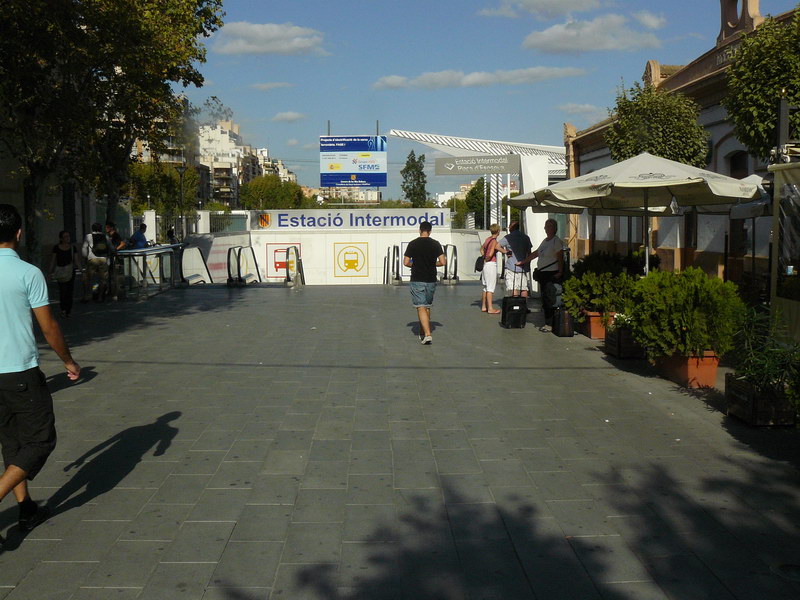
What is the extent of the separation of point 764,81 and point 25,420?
10.5m

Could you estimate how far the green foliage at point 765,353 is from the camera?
6270mm

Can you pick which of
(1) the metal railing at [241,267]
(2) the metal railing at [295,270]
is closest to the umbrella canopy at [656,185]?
(2) the metal railing at [295,270]

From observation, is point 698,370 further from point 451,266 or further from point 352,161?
point 352,161

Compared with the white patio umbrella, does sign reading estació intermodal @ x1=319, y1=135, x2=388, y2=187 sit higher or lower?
higher

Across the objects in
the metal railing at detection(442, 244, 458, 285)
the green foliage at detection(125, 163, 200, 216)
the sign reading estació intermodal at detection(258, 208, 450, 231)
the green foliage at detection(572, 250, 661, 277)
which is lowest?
the metal railing at detection(442, 244, 458, 285)

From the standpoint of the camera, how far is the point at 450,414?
723cm

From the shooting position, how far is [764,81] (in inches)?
443

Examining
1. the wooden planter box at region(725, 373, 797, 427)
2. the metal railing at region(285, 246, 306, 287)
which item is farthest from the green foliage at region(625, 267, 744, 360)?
the metal railing at region(285, 246, 306, 287)

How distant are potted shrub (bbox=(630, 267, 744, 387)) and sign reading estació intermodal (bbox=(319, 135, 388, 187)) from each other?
35.8 metres

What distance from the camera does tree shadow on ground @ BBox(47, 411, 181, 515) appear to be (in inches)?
200

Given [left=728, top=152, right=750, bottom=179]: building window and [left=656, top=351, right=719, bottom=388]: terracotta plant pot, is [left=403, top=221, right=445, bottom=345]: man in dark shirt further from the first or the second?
[left=728, top=152, right=750, bottom=179]: building window

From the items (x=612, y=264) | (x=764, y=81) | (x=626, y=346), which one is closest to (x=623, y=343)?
(x=626, y=346)

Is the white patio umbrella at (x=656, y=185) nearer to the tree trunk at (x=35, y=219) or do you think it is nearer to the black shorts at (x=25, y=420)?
the black shorts at (x=25, y=420)

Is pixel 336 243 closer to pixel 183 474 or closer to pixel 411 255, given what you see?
pixel 411 255
